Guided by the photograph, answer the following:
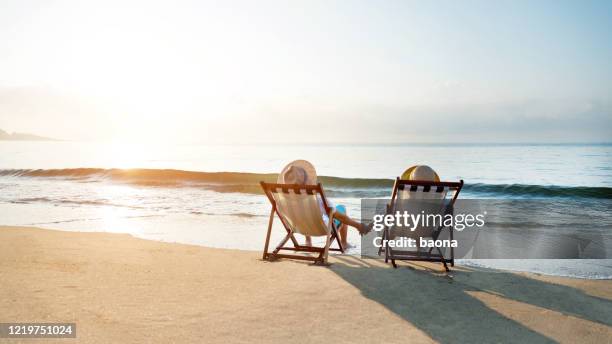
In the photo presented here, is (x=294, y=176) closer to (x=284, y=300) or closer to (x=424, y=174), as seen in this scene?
(x=424, y=174)

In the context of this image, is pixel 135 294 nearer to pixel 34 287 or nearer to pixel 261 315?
pixel 34 287

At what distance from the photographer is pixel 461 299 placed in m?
5.11

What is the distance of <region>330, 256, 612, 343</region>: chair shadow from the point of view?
13.7 feet

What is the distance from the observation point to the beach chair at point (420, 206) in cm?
644

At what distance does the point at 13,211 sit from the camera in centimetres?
1272

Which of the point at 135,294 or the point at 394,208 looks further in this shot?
the point at 394,208

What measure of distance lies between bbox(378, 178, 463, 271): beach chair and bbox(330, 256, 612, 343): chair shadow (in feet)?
1.07

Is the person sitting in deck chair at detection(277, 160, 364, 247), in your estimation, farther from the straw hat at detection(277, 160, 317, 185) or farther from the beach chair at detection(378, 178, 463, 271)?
the beach chair at detection(378, 178, 463, 271)

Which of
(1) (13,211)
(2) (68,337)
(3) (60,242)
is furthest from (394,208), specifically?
(1) (13,211)

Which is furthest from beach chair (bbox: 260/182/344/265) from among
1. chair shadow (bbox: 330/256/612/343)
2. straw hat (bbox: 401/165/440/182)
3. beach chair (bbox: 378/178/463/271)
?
straw hat (bbox: 401/165/440/182)

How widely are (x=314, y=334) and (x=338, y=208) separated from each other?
11.5ft

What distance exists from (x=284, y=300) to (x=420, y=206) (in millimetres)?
2603

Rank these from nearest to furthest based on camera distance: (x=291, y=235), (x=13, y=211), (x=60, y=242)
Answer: (x=291, y=235), (x=60, y=242), (x=13, y=211)

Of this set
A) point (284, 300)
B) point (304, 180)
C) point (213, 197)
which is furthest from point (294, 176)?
point (213, 197)
